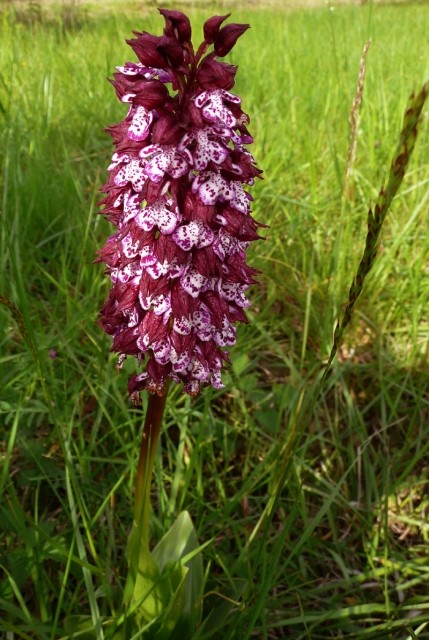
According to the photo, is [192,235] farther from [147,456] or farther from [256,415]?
[256,415]

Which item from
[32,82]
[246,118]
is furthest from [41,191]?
[246,118]

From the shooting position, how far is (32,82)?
12.9 ft

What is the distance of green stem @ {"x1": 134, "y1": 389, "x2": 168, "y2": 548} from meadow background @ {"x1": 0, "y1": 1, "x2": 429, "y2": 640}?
9 centimetres

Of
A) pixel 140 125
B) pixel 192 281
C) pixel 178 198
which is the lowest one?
pixel 192 281

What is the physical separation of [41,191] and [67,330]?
3.64ft

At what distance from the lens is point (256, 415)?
7.28ft

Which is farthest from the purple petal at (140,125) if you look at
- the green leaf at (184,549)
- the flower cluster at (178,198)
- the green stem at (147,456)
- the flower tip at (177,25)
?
the green leaf at (184,549)

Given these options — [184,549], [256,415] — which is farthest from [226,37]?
[256,415]

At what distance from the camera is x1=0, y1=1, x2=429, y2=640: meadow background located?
1604 mm

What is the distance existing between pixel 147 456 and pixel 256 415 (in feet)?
3.09

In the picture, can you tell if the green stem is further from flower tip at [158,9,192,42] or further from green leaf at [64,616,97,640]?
flower tip at [158,9,192,42]

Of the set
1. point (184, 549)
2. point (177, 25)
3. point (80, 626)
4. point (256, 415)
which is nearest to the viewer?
point (177, 25)

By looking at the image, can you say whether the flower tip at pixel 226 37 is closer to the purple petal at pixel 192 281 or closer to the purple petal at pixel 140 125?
the purple petal at pixel 140 125

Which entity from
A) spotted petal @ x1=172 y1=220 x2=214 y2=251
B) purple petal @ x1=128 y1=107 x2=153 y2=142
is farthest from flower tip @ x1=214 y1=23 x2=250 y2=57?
spotted petal @ x1=172 y1=220 x2=214 y2=251
